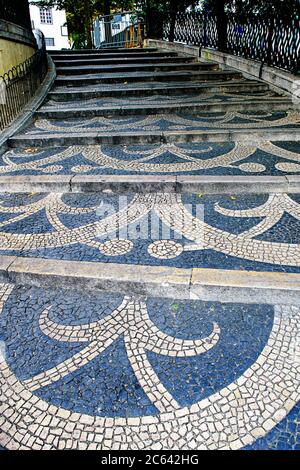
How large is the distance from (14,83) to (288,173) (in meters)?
5.13

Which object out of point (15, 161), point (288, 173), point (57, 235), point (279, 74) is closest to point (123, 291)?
point (57, 235)

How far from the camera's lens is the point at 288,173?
411 centimetres

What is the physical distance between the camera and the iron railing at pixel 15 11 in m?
6.80

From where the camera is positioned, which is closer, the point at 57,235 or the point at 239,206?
the point at 57,235

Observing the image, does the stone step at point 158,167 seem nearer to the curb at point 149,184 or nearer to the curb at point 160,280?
the curb at point 149,184

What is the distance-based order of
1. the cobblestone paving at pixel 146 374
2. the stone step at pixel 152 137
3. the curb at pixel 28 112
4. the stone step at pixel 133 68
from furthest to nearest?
the stone step at pixel 133 68
the curb at pixel 28 112
the stone step at pixel 152 137
the cobblestone paving at pixel 146 374

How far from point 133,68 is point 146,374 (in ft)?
33.8

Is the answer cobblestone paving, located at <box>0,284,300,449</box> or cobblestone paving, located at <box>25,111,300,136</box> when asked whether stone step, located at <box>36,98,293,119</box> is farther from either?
cobblestone paving, located at <box>0,284,300,449</box>

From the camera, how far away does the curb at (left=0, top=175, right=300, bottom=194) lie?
3.84 meters

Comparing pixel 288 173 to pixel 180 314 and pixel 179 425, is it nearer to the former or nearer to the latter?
pixel 180 314

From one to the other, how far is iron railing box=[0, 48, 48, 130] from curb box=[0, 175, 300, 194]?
7.49ft

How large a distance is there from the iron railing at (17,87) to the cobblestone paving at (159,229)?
2.68 m

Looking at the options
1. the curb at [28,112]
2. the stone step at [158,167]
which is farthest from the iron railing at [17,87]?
the stone step at [158,167]

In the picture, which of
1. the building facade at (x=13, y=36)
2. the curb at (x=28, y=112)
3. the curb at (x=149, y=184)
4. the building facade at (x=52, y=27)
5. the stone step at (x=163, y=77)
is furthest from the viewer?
the building facade at (x=52, y=27)
